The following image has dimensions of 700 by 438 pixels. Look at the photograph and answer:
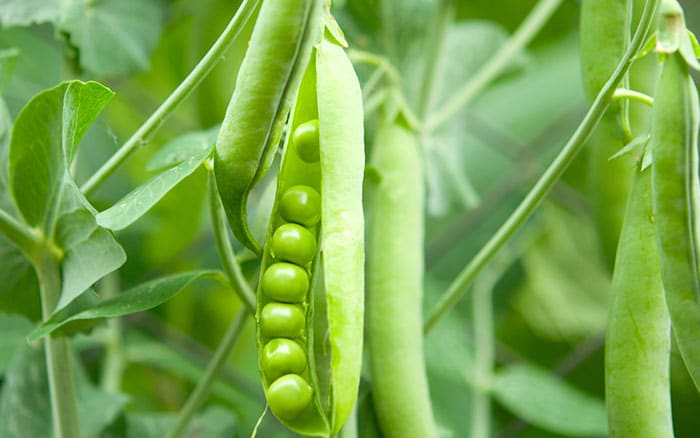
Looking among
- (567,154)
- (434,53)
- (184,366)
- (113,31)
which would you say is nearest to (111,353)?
(184,366)

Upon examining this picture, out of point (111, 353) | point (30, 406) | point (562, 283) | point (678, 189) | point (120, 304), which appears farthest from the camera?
point (562, 283)

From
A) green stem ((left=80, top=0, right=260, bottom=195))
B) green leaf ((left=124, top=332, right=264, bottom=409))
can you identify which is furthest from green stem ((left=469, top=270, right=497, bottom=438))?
green stem ((left=80, top=0, right=260, bottom=195))

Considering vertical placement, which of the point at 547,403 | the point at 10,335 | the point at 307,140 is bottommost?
the point at 547,403

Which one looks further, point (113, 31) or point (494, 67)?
point (494, 67)

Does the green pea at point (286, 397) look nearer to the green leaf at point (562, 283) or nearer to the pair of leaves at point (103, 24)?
the pair of leaves at point (103, 24)

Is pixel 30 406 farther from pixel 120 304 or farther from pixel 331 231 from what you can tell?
pixel 331 231

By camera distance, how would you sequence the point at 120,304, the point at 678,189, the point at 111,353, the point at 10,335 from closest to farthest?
the point at 678,189 → the point at 120,304 → the point at 10,335 → the point at 111,353

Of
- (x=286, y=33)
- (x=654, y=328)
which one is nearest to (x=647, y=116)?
(x=654, y=328)

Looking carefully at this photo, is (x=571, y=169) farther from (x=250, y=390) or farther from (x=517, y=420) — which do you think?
(x=250, y=390)
